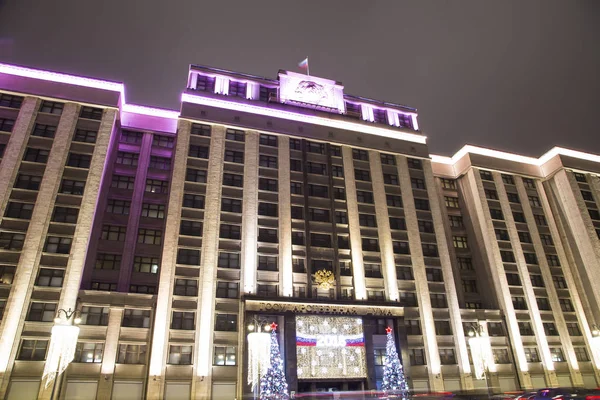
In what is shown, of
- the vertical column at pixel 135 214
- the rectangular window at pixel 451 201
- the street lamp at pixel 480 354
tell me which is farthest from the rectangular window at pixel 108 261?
the rectangular window at pixel 451 201

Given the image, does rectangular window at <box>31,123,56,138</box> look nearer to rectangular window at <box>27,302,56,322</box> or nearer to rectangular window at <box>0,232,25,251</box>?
rectangular window at <box>0,232,25,251</box>

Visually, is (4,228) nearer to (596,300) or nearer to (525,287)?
(525,287)

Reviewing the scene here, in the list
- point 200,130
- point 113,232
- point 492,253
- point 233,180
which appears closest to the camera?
point 113,232

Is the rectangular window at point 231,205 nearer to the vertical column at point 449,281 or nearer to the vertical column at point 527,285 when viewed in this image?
the vertical column at point 449,281

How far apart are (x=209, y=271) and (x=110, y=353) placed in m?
10.9

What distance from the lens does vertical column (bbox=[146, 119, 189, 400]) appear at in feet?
118

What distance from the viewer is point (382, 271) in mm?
47031

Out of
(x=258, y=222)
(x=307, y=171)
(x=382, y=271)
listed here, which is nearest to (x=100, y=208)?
(x=258, y=222)

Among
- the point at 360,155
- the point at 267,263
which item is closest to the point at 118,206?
the point at 267,263

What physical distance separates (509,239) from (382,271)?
1999 centimetres

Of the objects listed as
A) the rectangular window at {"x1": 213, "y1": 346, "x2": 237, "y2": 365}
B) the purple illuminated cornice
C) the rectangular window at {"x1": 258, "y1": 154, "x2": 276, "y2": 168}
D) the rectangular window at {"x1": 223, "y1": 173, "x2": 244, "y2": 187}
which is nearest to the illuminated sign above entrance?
the purple illuminated cornice

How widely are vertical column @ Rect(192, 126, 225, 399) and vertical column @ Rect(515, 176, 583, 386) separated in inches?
1620

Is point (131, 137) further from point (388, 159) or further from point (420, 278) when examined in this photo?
point (420, 278)

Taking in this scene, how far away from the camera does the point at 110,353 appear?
119 ft
